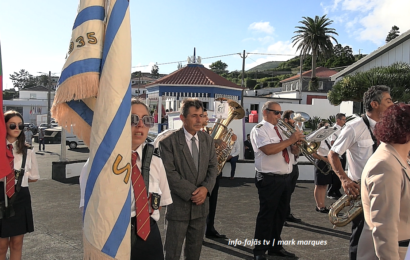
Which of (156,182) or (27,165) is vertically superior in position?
(156,182)

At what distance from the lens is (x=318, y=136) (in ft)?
16.5

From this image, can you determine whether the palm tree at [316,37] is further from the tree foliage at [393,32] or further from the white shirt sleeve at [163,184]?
Answer: the white shirt sleeve at [163,184]

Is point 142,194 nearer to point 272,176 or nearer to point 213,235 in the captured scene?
point 272,176

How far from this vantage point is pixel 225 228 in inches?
240

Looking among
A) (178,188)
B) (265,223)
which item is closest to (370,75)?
(265,223)

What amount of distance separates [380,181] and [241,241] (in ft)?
11.4

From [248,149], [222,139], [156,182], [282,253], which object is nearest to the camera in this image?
[156,182]

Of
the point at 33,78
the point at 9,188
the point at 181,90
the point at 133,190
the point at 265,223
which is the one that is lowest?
the point at 265,223

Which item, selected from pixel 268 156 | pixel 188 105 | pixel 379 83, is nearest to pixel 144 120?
pixel 188 105

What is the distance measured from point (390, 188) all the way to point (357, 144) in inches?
64.1

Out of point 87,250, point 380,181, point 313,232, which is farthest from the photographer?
point 313,232

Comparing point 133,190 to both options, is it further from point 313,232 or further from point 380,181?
point 313,232

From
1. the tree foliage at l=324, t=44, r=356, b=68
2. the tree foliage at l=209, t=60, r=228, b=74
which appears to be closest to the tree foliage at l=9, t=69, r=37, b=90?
the tree foliage at l=209, t=60, r=228, b=74

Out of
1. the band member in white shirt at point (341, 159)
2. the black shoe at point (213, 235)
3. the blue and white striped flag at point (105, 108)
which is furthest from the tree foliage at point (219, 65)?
the blue and white striped flag at point (105, 108)
